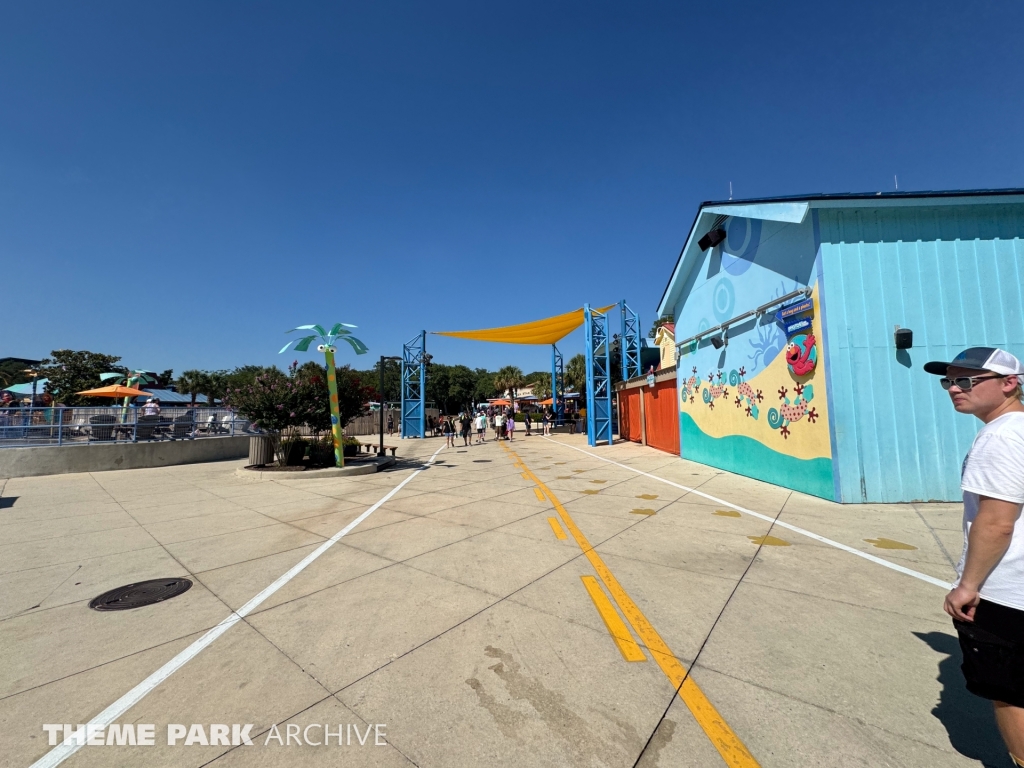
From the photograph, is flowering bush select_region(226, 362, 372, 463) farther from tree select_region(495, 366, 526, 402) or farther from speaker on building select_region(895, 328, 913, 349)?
tree select_region(495, 366, 526, 402)

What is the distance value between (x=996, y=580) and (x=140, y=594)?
634 cm

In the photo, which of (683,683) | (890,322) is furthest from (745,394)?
(683,683)

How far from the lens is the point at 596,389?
22156 millimetres

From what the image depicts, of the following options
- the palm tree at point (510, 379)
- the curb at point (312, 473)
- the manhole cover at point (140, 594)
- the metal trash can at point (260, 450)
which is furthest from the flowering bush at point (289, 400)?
the palm tree at point (510, 379)

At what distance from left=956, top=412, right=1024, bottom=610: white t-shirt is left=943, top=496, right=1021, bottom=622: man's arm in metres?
0.03

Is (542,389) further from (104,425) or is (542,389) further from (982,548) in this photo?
(982,548)

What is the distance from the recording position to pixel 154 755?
2.23 meters

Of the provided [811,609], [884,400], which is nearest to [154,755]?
[811,609]

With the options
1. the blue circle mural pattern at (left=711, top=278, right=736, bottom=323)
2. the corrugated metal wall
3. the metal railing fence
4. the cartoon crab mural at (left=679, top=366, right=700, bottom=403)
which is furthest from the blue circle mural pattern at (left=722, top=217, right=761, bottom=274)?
the metal railing fence

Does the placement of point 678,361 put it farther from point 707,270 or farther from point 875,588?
point 875,588

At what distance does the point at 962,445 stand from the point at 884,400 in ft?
4.43

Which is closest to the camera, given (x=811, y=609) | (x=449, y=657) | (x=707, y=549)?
(x=449, y=657)

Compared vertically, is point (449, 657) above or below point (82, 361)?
below

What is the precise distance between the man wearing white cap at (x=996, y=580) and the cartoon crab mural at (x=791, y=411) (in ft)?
23.3
